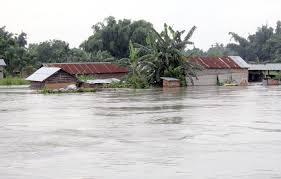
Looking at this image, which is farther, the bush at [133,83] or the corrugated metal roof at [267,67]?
the corrugated metal roof at [267,67]

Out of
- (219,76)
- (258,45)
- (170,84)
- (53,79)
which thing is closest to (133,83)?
(170,84)

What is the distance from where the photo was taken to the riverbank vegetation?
1547 inches

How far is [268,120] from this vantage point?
14828 millimetres

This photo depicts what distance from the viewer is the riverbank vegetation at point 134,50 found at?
39.3 meters

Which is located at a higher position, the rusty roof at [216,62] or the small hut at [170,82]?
the rusty roof at [216,62]

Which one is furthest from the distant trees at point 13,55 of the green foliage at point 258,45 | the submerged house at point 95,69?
the green foliage at point 258,45

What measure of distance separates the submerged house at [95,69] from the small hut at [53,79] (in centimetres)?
256

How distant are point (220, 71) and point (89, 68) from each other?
36.5 feet

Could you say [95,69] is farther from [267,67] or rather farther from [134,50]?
[267,67]

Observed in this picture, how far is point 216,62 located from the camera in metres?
45.8

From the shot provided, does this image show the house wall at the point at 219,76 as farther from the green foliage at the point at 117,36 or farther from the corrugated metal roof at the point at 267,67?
the green foliage at the point at 117,36

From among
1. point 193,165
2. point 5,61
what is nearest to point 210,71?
point 5,61

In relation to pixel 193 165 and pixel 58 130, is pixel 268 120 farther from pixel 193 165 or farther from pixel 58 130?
pixel 193 165

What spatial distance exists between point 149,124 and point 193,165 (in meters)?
5.70
